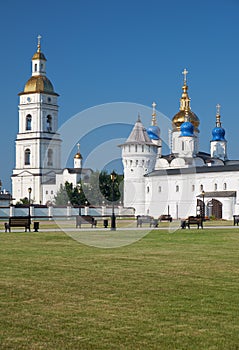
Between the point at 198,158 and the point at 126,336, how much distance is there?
71.2 metres

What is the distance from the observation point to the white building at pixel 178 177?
64562 millimetres

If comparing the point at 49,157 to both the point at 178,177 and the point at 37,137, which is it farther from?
the point at 178,177

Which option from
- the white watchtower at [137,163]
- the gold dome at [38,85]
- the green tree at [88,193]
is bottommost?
the green tree at [88,193]

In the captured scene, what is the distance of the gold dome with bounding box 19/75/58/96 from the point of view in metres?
88.8

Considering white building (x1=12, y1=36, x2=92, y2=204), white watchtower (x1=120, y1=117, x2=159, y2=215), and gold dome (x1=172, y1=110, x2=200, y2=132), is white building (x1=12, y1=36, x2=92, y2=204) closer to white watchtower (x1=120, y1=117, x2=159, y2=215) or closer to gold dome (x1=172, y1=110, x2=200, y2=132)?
gold dome (x1=172, y1=110, x2=200, y2=132)

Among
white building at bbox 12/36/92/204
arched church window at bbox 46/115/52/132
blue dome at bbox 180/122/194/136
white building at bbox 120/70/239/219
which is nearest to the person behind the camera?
white building at bbox 120/70/239/219

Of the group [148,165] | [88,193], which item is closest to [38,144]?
[148,165]

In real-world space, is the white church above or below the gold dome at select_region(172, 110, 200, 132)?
below

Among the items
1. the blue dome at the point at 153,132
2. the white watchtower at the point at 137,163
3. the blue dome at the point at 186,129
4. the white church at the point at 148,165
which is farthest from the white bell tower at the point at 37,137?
the blue dome at the point at 186,129

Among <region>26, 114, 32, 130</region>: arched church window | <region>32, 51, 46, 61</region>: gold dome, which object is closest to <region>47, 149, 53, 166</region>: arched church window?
<region>26, 114, 32, 130</region>: arched church window

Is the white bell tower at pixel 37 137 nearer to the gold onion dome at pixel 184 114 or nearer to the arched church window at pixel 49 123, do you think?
the arched church window at pixel 49 123

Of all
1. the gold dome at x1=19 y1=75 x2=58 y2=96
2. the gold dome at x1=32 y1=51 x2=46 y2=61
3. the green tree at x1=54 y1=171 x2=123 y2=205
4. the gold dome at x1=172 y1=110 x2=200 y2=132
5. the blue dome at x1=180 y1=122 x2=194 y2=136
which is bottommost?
the green tree at x1=54 y1=171 x2=123 y2=205

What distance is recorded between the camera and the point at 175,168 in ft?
244

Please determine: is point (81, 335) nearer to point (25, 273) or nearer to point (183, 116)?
point (25, 273)
